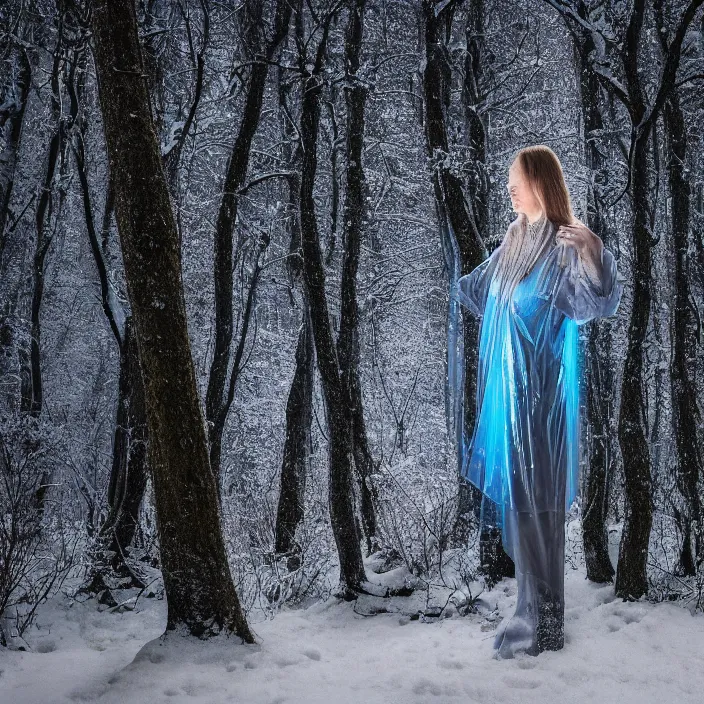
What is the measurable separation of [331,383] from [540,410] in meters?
2.34

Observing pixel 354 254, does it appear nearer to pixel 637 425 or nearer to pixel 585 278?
pixel 637 425

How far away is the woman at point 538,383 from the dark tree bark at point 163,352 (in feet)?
5.37

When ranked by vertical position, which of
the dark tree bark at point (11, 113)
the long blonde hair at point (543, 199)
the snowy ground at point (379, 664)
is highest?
the dark tree bark at point (11, 113)

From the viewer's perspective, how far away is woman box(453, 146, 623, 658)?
4.02 meters

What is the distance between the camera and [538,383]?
4113 millimetres

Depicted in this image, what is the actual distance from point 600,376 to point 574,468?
396 centimetres

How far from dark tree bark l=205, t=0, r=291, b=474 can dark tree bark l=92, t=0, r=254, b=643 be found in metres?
3.48

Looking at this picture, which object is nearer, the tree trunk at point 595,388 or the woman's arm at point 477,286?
the woman's arm at point 477,286

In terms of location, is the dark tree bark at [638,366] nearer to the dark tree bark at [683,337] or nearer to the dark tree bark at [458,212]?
the dark tree bark at [458,212]

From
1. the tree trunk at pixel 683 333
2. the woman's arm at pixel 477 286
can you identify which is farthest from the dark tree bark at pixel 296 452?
the tree trunk at pixel 683 333

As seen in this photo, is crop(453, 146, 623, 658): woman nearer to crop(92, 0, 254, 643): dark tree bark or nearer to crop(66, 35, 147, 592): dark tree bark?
crop(92, 0, 254, 643): dark tree bark

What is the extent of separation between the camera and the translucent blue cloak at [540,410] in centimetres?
402

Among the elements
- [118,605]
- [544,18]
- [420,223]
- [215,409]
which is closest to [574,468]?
[118,605]

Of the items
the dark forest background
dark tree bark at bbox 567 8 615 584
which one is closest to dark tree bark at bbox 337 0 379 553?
the dark forest background
